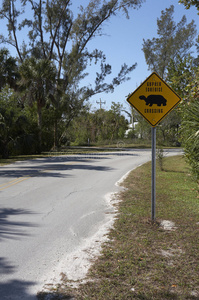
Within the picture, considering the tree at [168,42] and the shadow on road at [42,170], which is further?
the tree at [168,42]

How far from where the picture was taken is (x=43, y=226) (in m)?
6.82

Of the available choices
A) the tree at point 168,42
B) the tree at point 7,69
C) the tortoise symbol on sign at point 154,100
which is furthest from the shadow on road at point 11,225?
the tree at point 168,42

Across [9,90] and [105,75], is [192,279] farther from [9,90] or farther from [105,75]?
[105,75]

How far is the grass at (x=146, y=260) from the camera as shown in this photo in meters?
3.90

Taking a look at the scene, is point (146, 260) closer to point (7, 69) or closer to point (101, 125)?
point (7, 69)

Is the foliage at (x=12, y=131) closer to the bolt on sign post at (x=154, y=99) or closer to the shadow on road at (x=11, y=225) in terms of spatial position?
the shadow on road at (x=11, y=225)

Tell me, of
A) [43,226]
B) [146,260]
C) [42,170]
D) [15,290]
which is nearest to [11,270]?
[15,290]

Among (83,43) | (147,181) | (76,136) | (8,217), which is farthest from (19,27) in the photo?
(8,217)

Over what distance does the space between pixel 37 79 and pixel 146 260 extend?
28519mm

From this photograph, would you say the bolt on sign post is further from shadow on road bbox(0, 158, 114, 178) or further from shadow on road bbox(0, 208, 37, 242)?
shadow on road bbox(0, 158, 114, 178)

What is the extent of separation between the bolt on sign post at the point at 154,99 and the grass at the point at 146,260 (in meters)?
0.86

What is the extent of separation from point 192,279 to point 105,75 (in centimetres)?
3808

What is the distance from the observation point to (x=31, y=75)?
31219mm

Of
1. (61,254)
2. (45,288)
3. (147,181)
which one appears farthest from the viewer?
(147,181)
